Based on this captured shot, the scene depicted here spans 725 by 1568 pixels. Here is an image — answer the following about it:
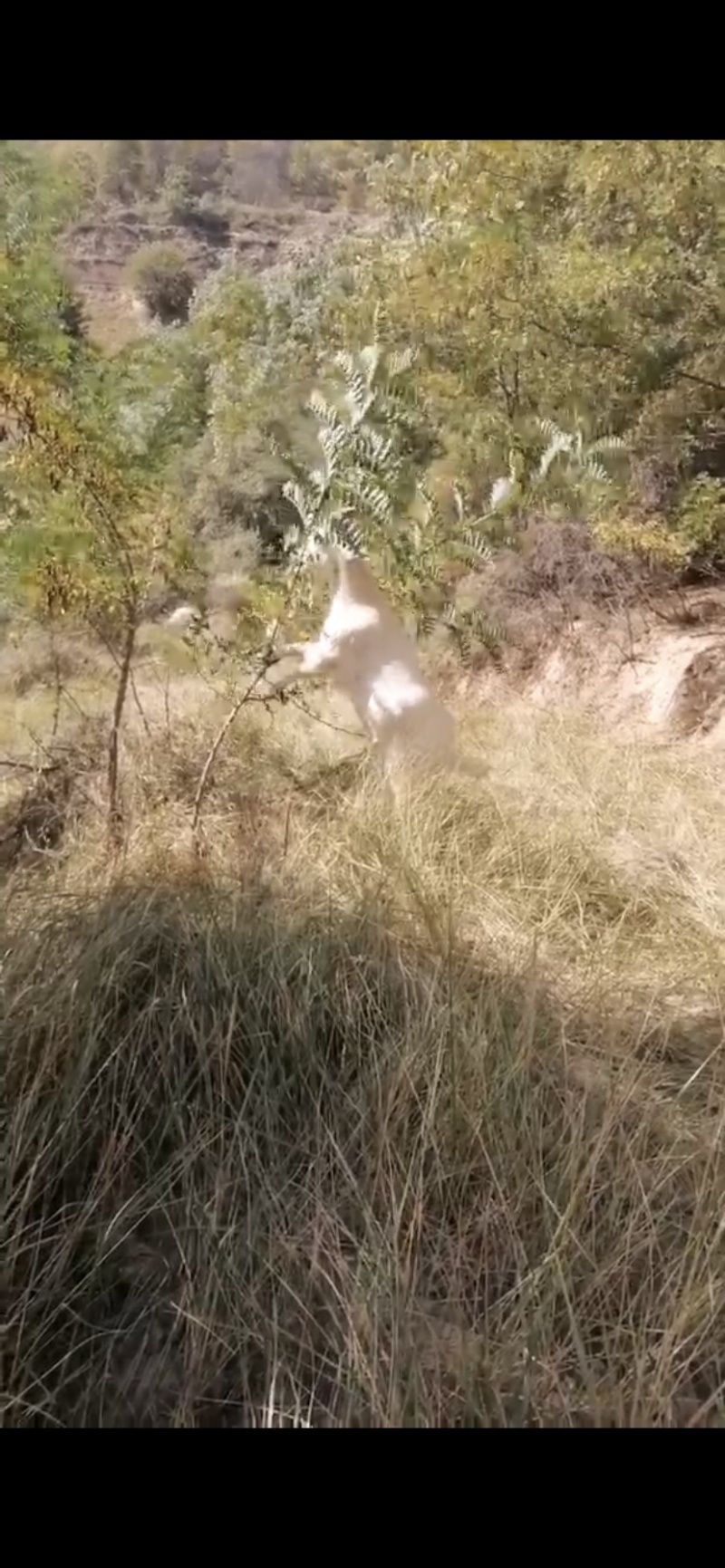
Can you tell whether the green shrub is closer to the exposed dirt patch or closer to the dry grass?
the exposed dirt patch

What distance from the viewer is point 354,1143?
1352mm

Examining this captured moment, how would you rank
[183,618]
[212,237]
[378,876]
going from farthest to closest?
[212,237]
[183,618]
[378,876]

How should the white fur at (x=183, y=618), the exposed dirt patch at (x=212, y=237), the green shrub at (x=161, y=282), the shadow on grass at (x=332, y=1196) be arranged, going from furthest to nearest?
the exposed dirt patch at (x=212, y=237) < the green shrub at (x=161, y=282) < the white fur at (x=183, y=618) < the shadow on grass at (x=332, y=1196)

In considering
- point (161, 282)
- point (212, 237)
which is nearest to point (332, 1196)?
point (161, 282)

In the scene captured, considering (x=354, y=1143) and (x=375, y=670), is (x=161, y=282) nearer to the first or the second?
(x=375, y=670)

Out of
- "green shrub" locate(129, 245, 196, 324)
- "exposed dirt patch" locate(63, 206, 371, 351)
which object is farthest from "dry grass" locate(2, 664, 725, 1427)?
"exposed dirt patch" locate(63, 206, 371, 351)

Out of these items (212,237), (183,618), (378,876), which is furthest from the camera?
(212,237)

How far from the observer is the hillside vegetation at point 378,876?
111 cm

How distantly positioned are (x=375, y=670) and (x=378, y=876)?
1086 mm

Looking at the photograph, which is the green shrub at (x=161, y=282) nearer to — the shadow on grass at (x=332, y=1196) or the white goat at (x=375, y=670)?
the white goat at (x=375, y=670)

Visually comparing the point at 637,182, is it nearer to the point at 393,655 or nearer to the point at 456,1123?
the point at 393,655

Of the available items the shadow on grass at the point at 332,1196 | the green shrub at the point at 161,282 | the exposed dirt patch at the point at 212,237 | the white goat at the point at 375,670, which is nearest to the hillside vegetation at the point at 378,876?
the shadow on grass at the point at 332,1196

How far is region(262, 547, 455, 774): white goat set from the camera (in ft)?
9.70

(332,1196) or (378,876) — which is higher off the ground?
(378,876)
